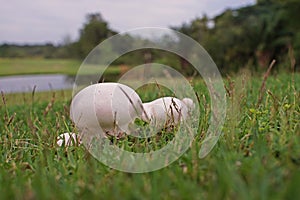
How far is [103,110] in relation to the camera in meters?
1.33

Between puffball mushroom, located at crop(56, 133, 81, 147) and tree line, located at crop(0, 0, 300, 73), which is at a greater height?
tree line, located at crop(0, 0, 300, 73)

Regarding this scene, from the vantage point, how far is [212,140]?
114 cm

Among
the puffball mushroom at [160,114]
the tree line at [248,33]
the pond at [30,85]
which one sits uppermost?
the tree line at [248,33]

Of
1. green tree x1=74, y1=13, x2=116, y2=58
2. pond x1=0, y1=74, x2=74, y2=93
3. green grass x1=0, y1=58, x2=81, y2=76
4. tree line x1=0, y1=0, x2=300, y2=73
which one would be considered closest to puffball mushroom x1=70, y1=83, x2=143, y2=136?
pond x1=0, y1=74, x2=74, y2=93

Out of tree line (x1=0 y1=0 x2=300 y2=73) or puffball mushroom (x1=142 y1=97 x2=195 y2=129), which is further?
tree line (x1=0 y1=0 x2=300 y2=73)

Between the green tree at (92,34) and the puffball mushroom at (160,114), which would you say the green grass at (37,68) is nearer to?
the green tree at (92,34)

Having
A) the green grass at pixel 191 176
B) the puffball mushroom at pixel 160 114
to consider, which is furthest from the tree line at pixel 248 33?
the green grass at pixel 191 176

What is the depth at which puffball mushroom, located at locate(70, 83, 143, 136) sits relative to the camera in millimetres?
1333

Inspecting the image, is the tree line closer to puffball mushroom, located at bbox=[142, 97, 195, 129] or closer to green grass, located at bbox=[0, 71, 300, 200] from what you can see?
puffball mushroom, located at bbox=[142, 97, 195, 129]

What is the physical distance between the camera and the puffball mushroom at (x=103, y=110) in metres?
1.33

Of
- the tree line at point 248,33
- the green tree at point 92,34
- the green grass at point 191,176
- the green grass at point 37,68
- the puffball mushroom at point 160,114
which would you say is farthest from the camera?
the green grass at point 37,68

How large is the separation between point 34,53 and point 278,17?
30536mm

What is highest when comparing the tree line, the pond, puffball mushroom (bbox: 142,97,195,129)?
the tree line

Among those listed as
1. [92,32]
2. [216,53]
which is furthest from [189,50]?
[92,32]
